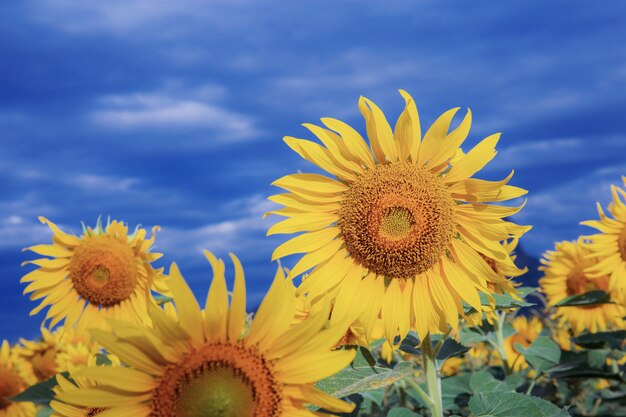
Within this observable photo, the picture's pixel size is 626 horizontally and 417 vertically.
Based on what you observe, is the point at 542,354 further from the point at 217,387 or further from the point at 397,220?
the point at 217,387

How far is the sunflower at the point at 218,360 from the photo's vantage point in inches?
83.7

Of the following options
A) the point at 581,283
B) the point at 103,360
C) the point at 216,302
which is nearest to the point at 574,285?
the point at 581,283

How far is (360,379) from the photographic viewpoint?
9.05ft

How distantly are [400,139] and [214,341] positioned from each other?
1.62m

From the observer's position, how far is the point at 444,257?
3.56 metres

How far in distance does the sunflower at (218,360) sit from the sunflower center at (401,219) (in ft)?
4.38

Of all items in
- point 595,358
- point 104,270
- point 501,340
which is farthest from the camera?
point 104,270

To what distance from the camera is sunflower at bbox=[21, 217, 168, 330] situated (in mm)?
6234

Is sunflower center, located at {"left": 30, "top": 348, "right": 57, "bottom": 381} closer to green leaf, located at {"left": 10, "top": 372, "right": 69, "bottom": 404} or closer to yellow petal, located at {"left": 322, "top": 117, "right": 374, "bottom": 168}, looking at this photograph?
green leaf, located at {"left": 10, "top": 372, "right": 69, "bottom": 404}

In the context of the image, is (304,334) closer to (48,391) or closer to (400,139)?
(400,139)

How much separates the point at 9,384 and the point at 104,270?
2.07m

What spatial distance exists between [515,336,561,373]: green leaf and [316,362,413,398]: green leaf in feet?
9.59

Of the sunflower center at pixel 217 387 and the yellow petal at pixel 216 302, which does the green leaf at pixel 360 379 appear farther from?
the yellow petal at pixel 216 302

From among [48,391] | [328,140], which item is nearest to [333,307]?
[328,140]
